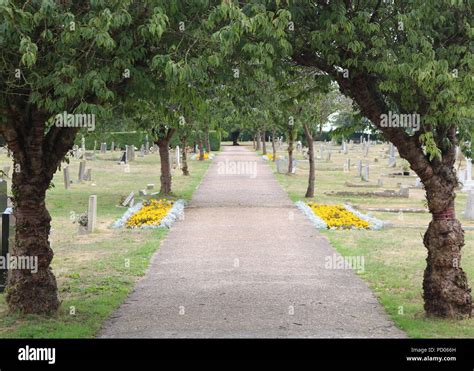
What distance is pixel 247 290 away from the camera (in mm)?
11867

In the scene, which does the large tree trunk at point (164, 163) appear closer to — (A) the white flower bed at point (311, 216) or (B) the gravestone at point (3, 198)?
(A) the white flower bed at point (311, 216)

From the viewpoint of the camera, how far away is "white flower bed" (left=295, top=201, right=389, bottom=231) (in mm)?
19797

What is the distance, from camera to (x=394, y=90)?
30.2 ft

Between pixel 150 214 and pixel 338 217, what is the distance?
553 centimetres

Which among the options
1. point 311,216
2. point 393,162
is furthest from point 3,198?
point 393,162

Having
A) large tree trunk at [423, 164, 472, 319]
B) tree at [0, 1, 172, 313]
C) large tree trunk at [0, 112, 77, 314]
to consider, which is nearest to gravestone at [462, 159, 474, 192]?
large tree trunk at [423, 164, 472, 319]

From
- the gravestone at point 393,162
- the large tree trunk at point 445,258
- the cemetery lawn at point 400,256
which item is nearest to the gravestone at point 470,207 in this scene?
the cemetery lawn at point 400,256

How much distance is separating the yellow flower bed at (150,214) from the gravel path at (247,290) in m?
0.84

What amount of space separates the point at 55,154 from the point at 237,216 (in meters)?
12.6

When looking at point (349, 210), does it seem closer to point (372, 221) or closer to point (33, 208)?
point (372, 221)

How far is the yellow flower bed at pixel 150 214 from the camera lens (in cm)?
2002

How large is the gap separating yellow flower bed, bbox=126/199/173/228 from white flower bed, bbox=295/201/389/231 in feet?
14.4

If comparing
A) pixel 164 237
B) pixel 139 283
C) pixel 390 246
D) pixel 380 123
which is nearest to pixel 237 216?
pixel 164 237

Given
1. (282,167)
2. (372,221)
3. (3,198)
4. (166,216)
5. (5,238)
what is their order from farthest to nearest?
(282,167) → (166,216) → (372,221) → (3,198) → (5,238)
